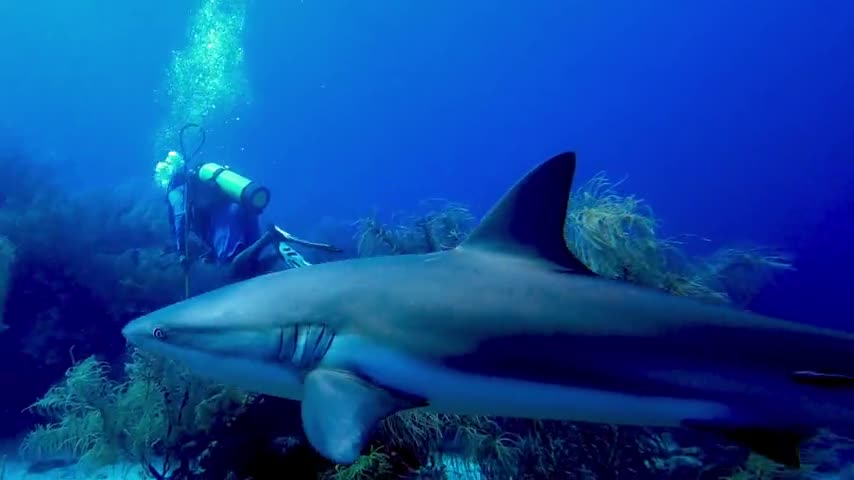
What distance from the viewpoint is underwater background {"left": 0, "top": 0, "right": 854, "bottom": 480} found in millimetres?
5477

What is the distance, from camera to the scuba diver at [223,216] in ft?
27.1

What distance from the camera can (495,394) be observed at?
2.46m

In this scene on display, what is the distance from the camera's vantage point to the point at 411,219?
31.2 ft

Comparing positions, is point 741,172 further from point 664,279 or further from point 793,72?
point 664,279

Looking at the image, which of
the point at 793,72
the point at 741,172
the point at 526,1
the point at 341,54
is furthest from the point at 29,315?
the point at 341,54

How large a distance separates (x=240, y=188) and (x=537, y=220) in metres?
6.29

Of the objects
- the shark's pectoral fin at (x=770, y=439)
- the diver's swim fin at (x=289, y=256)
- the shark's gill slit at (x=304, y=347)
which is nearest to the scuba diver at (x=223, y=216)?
the diver's swim fin at (x=289, y=256)

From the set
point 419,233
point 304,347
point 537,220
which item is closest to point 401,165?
point 419,233

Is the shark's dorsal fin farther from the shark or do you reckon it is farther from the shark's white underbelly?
the shark's white underbelly

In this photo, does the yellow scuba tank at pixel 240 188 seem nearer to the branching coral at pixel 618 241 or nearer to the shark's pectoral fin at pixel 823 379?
the branching coral at pixel 618 241

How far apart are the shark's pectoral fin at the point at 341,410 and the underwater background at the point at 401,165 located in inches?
82.1

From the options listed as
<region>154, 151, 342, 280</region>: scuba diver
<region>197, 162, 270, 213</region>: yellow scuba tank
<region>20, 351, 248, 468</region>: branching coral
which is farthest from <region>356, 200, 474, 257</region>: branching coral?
<region>20, 351, 248, 468</region>: branching coral

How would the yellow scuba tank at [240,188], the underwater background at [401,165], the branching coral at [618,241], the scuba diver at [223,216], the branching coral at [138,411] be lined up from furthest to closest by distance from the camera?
the yellow scuba tank at [240,188], the scuba diver at [223,216], the branching coral at [618,241], the underwater background at [401,165], the branching coral at [138,411]

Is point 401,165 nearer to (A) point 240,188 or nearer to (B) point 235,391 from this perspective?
(A) point 240,188
